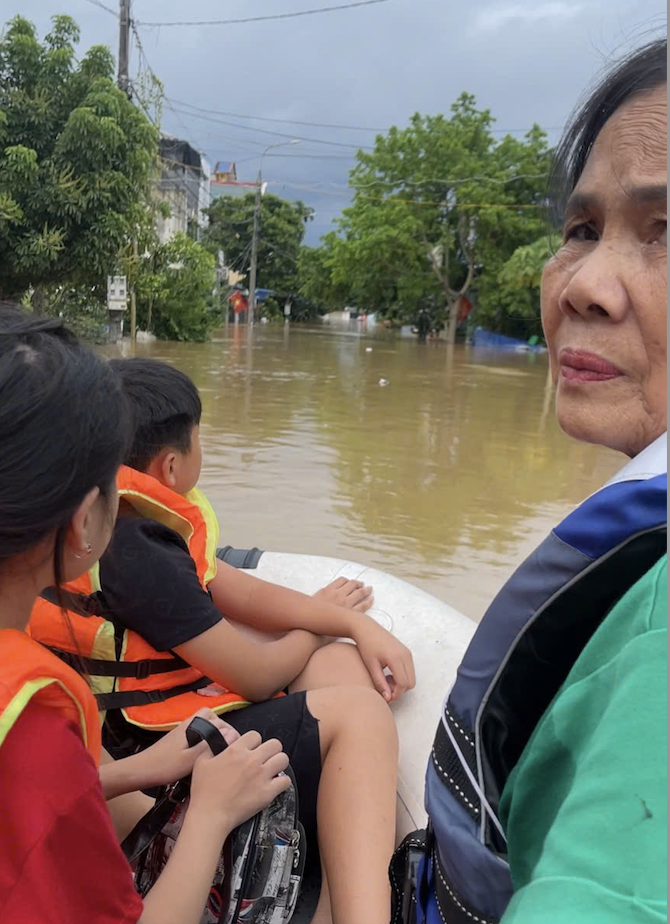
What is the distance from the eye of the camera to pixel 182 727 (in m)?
1.26

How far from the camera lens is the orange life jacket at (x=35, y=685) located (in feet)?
2.54

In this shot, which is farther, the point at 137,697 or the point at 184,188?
the point at 184,188

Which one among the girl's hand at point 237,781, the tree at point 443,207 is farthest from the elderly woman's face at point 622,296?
the tree at point 443,207

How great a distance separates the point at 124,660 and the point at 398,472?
196 inches

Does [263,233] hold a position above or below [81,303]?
above

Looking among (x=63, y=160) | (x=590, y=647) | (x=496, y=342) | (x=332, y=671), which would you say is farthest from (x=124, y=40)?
(x=496, y=342)

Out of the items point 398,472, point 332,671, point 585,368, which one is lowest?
point 398,472

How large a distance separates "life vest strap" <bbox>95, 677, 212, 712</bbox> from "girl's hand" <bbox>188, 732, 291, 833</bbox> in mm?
264

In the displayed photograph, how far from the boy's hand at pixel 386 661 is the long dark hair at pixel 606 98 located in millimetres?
1024

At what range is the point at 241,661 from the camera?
142cm

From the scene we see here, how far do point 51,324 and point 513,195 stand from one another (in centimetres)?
2490

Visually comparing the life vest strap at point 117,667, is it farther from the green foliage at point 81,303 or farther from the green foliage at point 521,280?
the green foliage at point 521,280

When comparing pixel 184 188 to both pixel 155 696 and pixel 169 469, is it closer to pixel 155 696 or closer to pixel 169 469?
pixel 169 469

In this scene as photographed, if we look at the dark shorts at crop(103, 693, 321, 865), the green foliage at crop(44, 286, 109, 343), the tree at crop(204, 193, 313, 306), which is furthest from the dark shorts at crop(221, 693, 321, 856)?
the tree at crop(204, 193, 313, 306)
